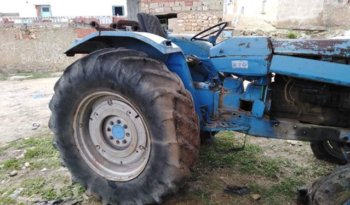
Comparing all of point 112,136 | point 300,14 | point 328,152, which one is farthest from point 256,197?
point 300,14

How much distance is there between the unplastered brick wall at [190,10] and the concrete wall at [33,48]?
3.40m

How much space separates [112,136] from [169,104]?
69 cm

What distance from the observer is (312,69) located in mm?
2262

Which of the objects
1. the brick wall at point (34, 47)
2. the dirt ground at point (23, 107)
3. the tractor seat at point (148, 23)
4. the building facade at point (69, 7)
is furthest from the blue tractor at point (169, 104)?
the building facade at point (69, 7)

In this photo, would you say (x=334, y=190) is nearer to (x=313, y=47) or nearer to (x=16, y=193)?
(x=313, y=47)

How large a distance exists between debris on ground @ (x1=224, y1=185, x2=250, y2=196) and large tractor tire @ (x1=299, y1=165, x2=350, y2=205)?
2.48ft

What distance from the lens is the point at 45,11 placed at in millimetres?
23156

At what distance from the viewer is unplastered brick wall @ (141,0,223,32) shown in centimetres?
850

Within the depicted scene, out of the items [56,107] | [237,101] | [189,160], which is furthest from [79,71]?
[237,101]

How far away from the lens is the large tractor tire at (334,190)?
2.05 m

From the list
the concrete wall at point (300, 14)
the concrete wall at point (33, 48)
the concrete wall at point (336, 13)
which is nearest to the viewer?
the concrete wall at point (33, 48)

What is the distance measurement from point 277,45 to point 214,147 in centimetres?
170

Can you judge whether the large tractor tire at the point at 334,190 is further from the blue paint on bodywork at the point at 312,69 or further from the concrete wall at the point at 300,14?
the concrete wall at the point at 300,14

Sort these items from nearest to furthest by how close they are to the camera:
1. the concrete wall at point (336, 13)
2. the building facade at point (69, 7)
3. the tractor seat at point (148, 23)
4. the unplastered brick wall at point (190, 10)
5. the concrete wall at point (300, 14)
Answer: the tractor seat at point (148, 23), the unplastered brick wall at point (190, 10), the concrete wall at point (336, 13), the concrete wall at point (300, 14), the building facade at point (69, 7)
